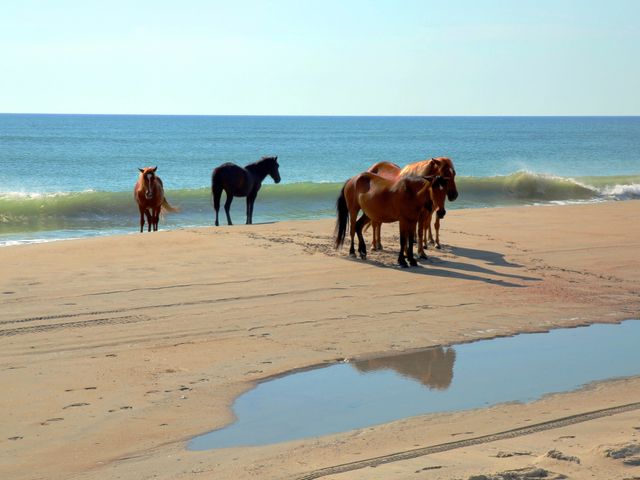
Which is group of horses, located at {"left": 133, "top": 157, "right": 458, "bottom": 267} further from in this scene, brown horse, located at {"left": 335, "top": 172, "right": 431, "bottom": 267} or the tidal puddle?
the tidal puddle

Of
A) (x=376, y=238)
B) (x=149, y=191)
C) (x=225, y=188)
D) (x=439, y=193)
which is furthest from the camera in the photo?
(x=225, y=188)

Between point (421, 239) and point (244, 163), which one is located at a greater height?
point (244, 163)

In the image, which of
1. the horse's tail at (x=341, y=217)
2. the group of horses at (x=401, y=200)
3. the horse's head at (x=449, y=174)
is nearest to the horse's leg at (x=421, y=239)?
the group of horses at (x=401, y=200)

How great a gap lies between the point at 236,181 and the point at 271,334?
1027 cm

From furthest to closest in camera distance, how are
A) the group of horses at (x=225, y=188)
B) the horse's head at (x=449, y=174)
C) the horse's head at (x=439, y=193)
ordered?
the group of horses at (x=225, y=188)
the horse's head at (x=449, y=174)
the horse's head at (x=439, y=193)

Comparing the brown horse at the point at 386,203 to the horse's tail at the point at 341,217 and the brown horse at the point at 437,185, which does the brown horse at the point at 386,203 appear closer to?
the horse's tail at the point at 341,217

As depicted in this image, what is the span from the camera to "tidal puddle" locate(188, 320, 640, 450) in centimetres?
600

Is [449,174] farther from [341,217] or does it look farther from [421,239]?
[341,217]

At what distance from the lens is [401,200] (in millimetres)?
11766

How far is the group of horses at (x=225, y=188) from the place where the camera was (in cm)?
1589

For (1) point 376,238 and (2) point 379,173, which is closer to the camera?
(1) point 376,238

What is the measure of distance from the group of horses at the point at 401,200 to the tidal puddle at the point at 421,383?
11.1ft

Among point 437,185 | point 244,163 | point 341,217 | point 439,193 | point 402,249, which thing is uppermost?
point 244,163

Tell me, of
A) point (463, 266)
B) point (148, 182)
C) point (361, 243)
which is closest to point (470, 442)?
point (463, 266)
